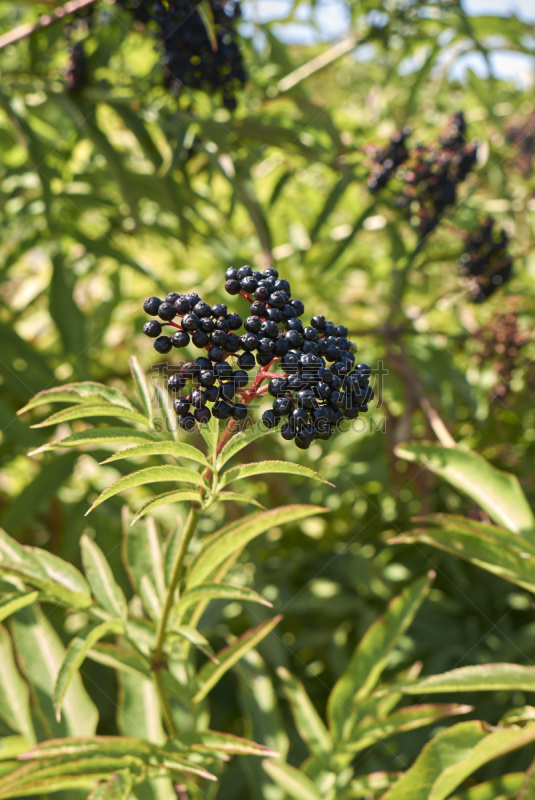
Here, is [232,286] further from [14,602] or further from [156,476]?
[14,602]

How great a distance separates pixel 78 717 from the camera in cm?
113

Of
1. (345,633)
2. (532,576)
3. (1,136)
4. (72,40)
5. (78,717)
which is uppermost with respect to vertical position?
(72,40)

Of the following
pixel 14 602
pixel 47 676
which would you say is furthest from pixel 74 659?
pixel 47 676

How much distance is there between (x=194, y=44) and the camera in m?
1.52

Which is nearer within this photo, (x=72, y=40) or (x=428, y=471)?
(x=428, y=471)

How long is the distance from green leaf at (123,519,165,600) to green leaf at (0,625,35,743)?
303 millimetres

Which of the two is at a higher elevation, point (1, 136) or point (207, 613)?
point (1, 136)

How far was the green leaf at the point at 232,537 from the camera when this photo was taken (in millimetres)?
927

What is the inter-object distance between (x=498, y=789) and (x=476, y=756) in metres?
0.25

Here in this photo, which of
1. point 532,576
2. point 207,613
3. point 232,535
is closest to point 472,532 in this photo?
point 532,576

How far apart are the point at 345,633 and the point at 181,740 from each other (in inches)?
34.2

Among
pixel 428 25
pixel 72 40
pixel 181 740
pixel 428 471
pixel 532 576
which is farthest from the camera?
pixel 428 25

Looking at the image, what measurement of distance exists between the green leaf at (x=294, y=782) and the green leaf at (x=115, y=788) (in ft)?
1.11

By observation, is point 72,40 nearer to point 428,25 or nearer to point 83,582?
point 428,25
